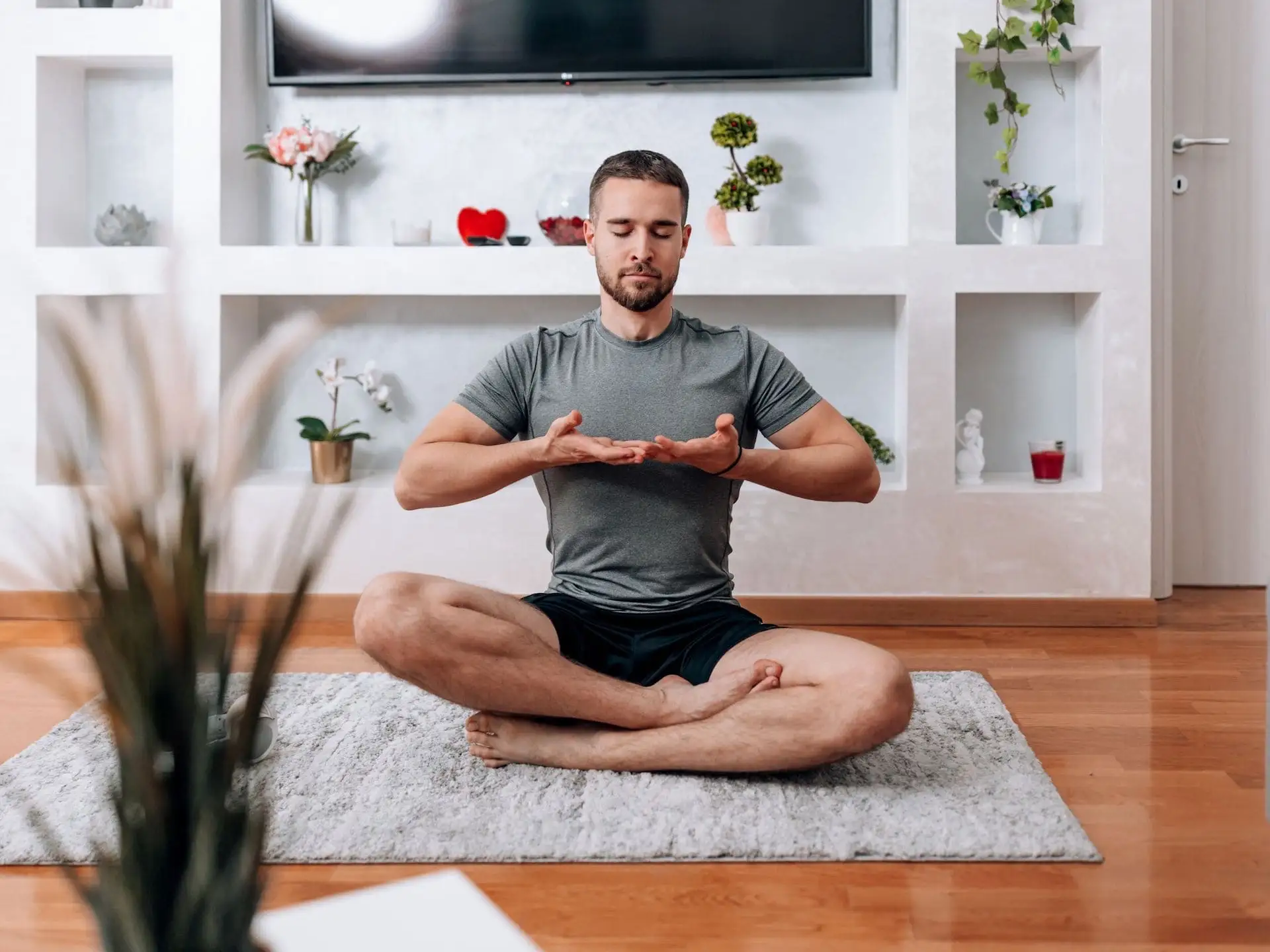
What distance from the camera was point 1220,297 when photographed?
3.35 m

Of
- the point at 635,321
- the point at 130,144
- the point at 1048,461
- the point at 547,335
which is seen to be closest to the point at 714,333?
the point at 635,321

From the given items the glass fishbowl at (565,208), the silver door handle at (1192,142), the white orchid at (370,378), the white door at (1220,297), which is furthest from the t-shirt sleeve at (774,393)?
the silver door handle at (1192,142)

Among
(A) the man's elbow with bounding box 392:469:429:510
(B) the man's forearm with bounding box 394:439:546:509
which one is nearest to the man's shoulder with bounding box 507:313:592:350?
(B) the man's forearm with bounding box 394:439:546:509

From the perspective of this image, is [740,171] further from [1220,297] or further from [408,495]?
[408,495]

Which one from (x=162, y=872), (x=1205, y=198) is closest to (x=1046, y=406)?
(x=1205, y=198)

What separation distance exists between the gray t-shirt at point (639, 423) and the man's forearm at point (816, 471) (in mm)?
85

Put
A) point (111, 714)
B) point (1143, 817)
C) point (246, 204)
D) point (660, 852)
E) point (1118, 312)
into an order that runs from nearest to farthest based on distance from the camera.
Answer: point (111, 714) < point (660, 852) < point (1143, 817) < point (1118, 312) < point (246, 204)

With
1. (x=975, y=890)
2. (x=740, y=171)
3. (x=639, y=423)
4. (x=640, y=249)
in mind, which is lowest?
(x=975, y=890)

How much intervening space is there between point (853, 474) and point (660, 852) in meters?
0.77

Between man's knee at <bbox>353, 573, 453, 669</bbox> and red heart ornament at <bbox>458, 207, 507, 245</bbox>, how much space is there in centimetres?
157

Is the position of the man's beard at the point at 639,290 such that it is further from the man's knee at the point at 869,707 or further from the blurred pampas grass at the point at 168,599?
the blurred pampas grass at the point at 168,599

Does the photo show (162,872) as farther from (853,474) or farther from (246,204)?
(246,204)

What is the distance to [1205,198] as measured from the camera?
11.0 feet

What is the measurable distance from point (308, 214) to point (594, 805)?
2.09 m
